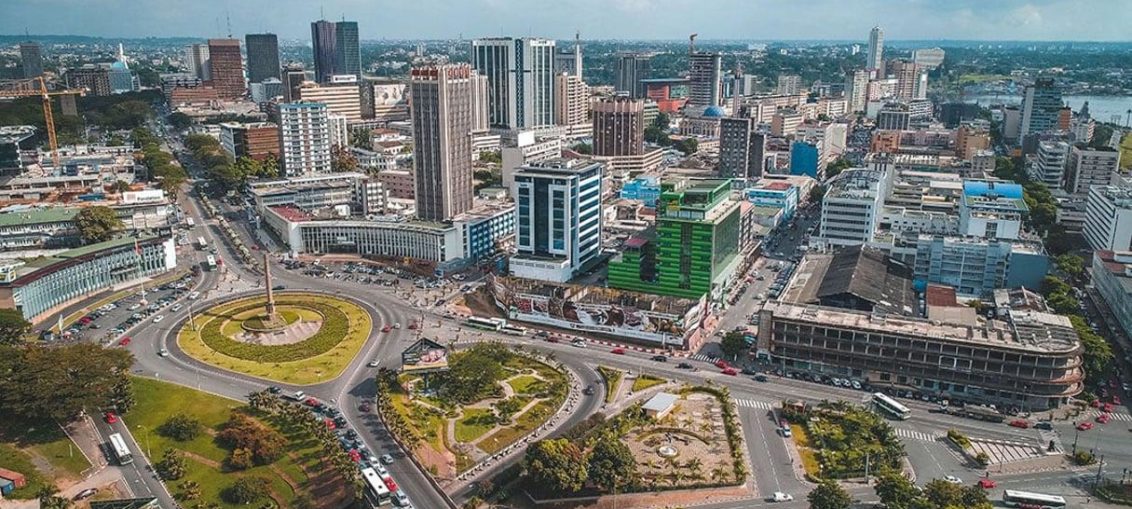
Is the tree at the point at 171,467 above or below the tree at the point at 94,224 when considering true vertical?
below

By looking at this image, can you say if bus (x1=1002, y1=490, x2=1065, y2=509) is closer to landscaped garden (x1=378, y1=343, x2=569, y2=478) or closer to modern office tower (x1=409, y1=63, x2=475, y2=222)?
landscaped garden (x1=378, y1=343, x2=569, y2=478)

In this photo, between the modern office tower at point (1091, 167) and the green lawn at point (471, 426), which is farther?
the modern office tower at point (1091, 167)

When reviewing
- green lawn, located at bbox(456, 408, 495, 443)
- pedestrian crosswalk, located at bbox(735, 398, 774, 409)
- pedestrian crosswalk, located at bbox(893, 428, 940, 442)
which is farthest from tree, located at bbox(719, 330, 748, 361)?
green lawn, located at bbox(456, 408, 495, 443)

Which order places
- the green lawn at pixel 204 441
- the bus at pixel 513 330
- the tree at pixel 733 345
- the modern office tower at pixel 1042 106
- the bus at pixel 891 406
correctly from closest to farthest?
the green lawn at pixel 204 441 → the bus at pixel 891 406 → the tree at pixel 733 345 → the bus at pixel 513 330 → the modern office tower at pixel 1042 106

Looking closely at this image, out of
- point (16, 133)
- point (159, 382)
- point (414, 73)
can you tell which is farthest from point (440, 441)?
point (16, 133)

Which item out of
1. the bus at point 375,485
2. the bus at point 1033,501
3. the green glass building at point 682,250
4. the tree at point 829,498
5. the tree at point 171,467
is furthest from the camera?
the green glass building at point 682,250

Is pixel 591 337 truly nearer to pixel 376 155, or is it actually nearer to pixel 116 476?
pixel 116 476

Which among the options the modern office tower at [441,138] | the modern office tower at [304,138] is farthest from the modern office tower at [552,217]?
the modern office tower at [304,138]

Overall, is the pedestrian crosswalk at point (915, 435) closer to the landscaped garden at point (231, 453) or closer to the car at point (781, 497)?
the car at point (781, 497)
